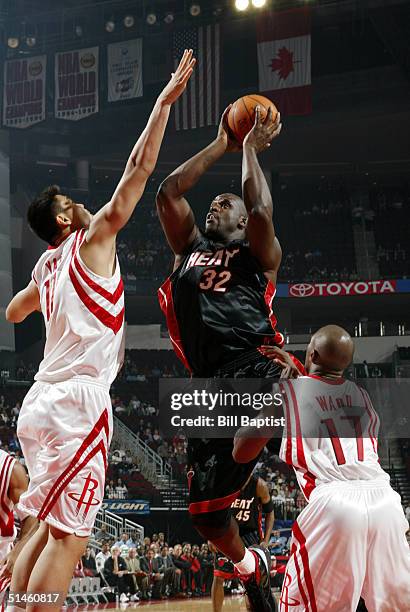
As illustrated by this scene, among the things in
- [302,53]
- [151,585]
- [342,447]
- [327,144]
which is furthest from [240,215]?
[327,144]

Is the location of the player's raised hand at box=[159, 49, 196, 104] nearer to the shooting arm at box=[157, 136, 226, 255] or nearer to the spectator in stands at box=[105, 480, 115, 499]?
the shooting arm at box=[157, 136, 226, 255]

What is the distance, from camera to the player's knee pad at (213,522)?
14.3ft

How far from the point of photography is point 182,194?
4.46 meters

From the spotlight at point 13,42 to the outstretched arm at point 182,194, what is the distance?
54.1ft

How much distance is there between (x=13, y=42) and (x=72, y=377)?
1814cm

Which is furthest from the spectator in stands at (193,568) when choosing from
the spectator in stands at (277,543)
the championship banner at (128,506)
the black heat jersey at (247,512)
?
the black heat jersey at (247,512)

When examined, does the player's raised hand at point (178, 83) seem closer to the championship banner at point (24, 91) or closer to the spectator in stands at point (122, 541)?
the spectator in stands at point (122, 541)

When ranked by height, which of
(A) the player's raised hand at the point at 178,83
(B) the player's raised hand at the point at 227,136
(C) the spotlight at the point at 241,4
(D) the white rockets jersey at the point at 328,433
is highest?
(C) the spotlight at the point at 241,4

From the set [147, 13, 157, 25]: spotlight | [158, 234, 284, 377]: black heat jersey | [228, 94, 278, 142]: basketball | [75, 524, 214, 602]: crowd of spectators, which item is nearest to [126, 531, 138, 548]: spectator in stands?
[75, 524, 214, 602]: crowd of spectators

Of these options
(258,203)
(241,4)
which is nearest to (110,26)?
(241,4)

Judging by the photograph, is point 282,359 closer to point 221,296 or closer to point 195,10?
point 221,296

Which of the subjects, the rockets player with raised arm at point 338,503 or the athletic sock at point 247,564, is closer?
the rockets player with raised arm at point 338,503

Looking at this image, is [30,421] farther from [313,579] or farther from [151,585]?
[151,585]

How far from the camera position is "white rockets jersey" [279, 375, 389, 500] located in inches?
123
